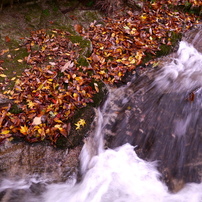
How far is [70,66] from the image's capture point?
14.0 ft

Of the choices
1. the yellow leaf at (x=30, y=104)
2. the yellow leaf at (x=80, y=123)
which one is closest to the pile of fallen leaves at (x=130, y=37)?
the yellow leaf at (x=80, y=123)

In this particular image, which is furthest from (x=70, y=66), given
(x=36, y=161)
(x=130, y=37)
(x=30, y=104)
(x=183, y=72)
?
(x=183, y=72)

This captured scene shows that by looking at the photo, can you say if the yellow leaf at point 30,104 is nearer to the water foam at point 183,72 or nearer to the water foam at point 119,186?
the water foam at point 119,186

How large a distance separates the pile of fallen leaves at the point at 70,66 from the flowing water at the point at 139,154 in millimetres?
610

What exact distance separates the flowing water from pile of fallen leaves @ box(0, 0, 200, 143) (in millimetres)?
610

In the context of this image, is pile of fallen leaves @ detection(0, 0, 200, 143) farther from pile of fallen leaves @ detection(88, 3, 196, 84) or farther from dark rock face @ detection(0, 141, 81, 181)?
dark rock face @ detection(0, 141, 81, 181)

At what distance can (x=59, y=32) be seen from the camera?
5191 mm

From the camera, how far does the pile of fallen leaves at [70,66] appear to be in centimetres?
338

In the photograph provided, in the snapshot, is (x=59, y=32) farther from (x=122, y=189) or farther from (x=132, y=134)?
(x=122, y=189)

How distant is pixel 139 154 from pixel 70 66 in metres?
2.39

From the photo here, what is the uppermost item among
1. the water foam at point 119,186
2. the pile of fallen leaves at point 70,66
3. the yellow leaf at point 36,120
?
the pile of fallen leaves at point 70,66

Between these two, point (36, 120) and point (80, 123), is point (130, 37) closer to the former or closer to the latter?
point (80, 123)

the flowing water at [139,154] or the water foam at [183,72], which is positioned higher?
the water foam at [183,72]

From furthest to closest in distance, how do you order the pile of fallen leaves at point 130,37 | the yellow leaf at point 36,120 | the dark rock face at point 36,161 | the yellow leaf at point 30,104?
the pile of fallen leaves at point 130,37, the yellow leaf at point 30,104, the yellow leaf at point 36,120, the dark rock face at point 36,161
